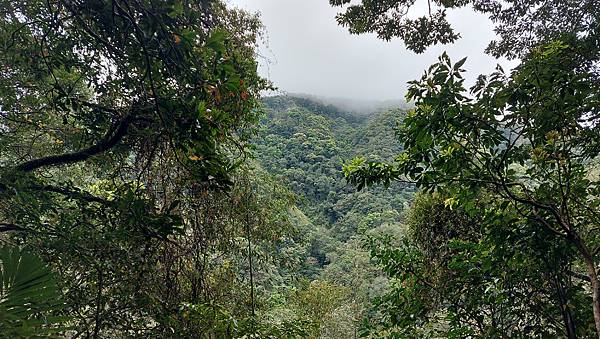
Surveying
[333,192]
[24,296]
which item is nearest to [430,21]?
[24,296]

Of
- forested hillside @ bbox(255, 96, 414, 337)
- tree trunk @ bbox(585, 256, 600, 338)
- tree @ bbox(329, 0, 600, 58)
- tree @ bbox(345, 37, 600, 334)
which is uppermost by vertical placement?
forested hillside @ bbox(255, 96, 414, 337)

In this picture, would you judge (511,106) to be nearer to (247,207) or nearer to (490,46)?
(247,207)

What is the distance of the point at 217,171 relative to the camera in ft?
4.15

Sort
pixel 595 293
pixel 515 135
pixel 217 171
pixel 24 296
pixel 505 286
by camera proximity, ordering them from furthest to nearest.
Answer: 1. pixel 505 286
2. pixel 515 135
3. pixel 595 293
4. pixel 217 171
5. pixel 24 296

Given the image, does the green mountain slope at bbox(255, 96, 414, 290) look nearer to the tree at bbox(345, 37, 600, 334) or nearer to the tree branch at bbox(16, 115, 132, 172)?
the tree branch at bbox(16, 115, 132, 172)

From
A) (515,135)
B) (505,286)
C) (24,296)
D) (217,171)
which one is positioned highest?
(515,135)

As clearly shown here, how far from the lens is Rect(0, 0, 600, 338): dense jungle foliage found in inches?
51.0

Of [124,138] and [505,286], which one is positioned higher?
[124,138]

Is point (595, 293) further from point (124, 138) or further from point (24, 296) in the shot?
point (124, 138)

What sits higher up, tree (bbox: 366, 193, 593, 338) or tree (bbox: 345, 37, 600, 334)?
tree (bbox: 345, 37, 600, 334)

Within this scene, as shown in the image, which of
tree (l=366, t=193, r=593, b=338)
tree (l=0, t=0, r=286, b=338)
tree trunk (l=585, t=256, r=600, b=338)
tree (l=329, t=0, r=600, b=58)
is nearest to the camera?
tree (l=0, t=0, r=286, b=338)

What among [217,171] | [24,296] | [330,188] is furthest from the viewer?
[330,188]

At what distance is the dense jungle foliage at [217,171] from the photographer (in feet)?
4.25

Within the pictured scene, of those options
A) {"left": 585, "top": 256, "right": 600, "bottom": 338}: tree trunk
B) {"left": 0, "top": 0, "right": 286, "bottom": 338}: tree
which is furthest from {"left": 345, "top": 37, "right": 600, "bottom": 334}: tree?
{"left": 0, "top": 0, "right": 286, "bottom": 338}: tree
